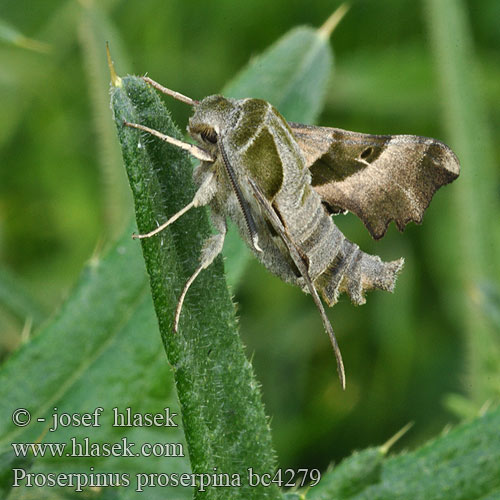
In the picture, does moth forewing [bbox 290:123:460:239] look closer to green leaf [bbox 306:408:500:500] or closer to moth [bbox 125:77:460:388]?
moth [bbox 125:77:460:388]

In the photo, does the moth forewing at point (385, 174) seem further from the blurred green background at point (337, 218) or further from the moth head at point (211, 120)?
the blurred green background at point (337, 218)

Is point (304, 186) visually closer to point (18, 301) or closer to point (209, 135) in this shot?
point (209, 135)

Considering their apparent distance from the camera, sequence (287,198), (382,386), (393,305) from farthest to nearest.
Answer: (393,305), (382,386), (287,198)

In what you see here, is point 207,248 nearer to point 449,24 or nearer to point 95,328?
point 95,328

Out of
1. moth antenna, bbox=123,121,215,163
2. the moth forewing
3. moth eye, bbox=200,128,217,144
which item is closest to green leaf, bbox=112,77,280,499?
moth antenna, bbox=123,121,215,163

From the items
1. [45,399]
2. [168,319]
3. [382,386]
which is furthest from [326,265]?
→ [382,386]

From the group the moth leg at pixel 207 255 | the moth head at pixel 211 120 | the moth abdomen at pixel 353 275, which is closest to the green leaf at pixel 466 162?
the moth abdomen at pixel 353 275

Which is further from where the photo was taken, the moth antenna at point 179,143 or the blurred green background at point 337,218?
the blurred green background at point 337,218
